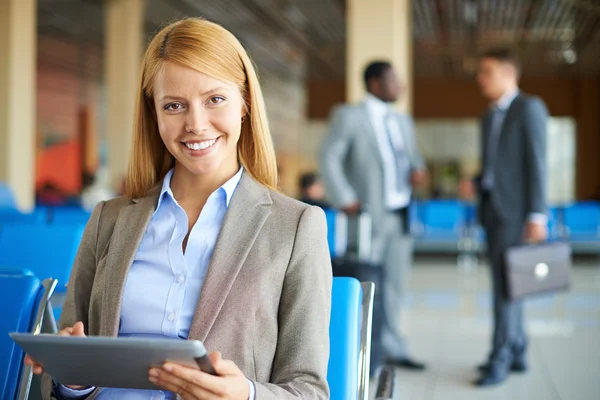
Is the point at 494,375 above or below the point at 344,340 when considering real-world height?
below

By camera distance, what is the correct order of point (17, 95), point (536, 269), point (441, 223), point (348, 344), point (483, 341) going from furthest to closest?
point (441, 223)
point (17, 95)
point (483, 341)
point (536, 269)
point (348, 344)

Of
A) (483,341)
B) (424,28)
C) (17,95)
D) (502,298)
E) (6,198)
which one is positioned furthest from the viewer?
(424,28)

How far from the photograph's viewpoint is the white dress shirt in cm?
442

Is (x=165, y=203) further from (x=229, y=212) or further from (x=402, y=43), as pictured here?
(x=402, y=43)

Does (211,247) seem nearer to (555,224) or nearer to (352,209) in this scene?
(352,209)

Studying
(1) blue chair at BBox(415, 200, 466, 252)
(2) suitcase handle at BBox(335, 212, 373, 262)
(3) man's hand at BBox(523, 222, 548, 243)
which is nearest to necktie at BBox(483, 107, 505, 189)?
(3) man's hand at BBox(523, 222, 548, 243)

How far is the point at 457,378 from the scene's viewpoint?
432 cm

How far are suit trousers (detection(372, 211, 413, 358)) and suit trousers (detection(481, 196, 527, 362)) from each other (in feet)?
1.64

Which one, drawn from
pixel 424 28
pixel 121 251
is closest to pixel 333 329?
pixel 121 251

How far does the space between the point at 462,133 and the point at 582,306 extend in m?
13.2

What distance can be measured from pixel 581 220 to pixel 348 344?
10.4 meters

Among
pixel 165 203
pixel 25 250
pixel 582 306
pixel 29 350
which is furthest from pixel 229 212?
pixel 582 306

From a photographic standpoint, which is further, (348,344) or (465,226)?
(465,226)

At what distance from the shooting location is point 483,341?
544 cm
